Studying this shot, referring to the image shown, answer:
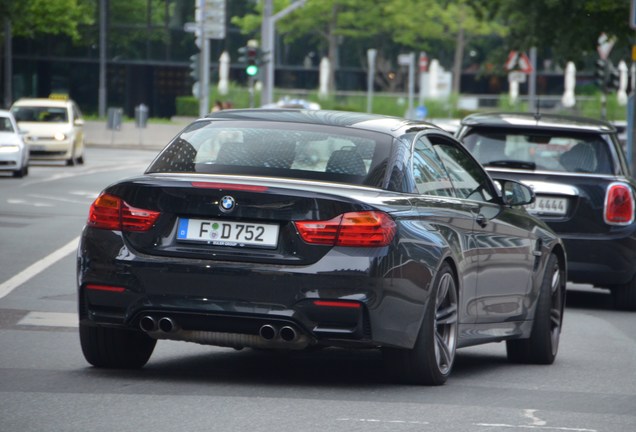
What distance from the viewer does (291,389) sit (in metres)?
8.12

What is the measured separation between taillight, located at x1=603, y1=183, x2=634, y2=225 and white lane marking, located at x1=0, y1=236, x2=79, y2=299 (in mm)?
4800

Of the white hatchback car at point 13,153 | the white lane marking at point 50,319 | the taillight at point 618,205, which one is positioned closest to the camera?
the white lane marking at point 50,319

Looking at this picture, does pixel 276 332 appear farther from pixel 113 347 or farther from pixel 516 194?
pixel 516 194

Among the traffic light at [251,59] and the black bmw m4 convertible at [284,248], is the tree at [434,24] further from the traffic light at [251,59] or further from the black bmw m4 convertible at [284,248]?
the black bmw m4 convertible at [284,248]

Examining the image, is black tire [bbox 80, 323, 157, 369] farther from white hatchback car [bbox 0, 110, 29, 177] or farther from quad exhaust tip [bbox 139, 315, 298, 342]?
white hatchback car [bbox 0, 110, 29, 177]

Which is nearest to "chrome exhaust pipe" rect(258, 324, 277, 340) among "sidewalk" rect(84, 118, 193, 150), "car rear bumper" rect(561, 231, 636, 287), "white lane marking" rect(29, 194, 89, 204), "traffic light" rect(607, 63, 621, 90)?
"car rear bumper" rect(561, 231, 636, 287)

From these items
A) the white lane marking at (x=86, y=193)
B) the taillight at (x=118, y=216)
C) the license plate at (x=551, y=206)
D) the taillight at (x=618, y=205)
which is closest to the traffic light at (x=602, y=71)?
the white lane marking at (x=86, y=193)

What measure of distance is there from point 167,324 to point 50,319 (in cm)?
362

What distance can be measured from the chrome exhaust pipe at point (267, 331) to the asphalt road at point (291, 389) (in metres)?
0.26

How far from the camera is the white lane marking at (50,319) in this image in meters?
11.2

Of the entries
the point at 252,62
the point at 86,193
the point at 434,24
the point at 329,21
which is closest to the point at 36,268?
the point at 86,193

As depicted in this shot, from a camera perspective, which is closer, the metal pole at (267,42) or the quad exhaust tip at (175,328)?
the quad exhaust tip at (175,328)

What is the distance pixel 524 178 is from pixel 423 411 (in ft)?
21.6

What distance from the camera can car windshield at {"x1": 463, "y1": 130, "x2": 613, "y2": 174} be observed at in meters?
14.0
